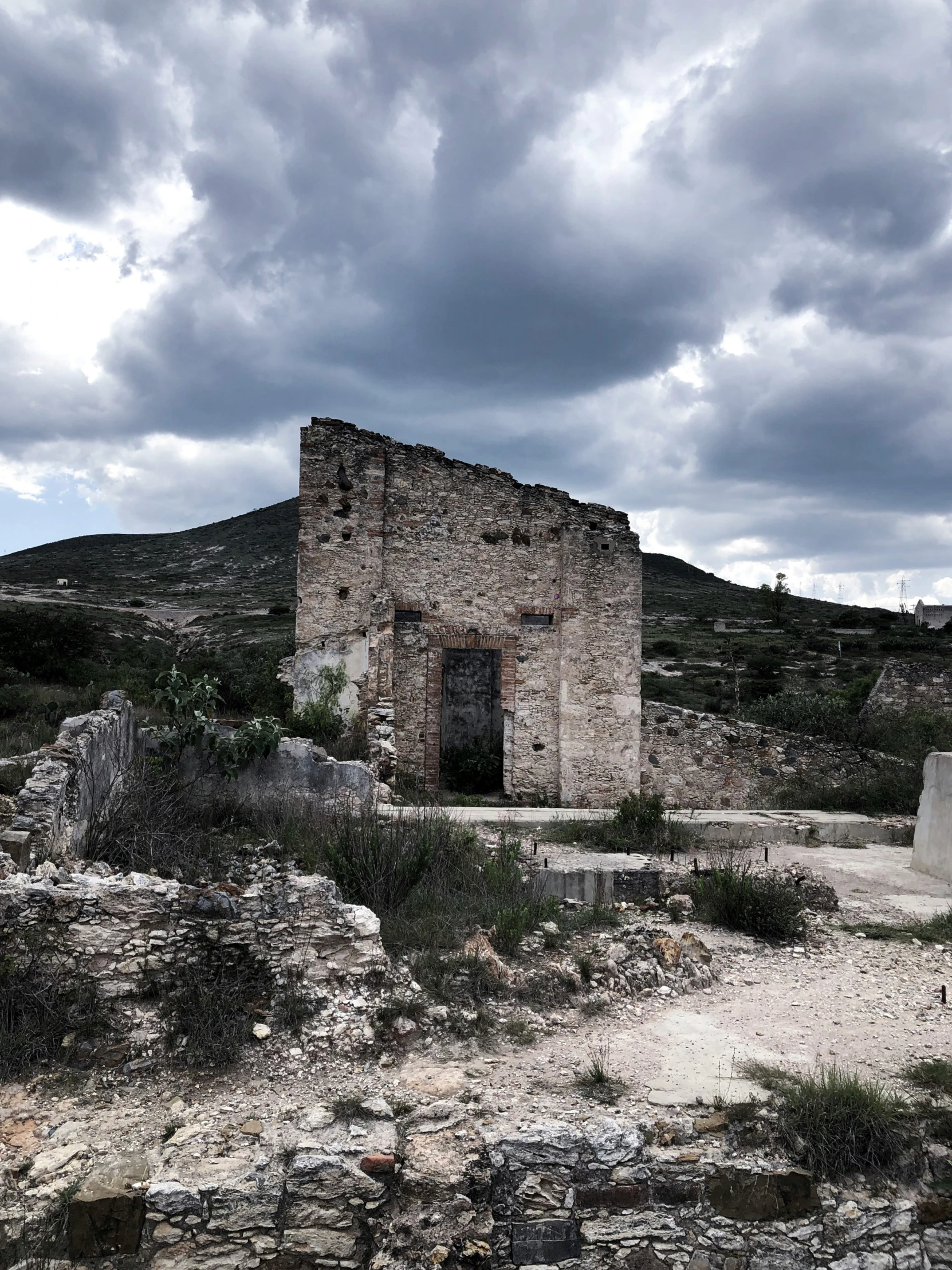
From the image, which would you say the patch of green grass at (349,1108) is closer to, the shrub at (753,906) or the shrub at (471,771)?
the shrub at (753,906)

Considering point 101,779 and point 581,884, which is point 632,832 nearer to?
point 581,884

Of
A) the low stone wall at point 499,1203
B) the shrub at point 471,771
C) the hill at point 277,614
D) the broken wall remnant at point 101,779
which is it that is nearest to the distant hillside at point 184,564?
the hill at point 277,614

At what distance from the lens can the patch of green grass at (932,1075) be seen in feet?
13.7

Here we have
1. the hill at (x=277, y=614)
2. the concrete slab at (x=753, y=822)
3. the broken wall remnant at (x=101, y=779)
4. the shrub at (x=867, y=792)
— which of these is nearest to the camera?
the broken wall remnant at (x=101, y=779)

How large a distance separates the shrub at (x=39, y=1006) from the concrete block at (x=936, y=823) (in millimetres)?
8042

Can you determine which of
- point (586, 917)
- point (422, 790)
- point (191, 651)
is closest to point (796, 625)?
point (191, 651)

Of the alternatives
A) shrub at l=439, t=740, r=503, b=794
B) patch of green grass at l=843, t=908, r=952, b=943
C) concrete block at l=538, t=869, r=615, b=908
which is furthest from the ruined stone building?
patch of green grass at l=843, t=908, r=952, b=943

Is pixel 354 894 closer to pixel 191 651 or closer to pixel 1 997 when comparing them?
pixel 1 997

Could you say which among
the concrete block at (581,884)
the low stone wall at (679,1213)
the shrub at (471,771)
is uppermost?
the shrub at (471,771)

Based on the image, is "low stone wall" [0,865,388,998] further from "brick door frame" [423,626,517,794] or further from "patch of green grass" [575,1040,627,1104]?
"brick door frame" [423,626,517,794]

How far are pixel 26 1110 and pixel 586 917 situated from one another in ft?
13.9

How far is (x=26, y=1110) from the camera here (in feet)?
12.7

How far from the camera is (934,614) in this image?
186 feet

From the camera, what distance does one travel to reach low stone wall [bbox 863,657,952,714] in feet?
56.4
